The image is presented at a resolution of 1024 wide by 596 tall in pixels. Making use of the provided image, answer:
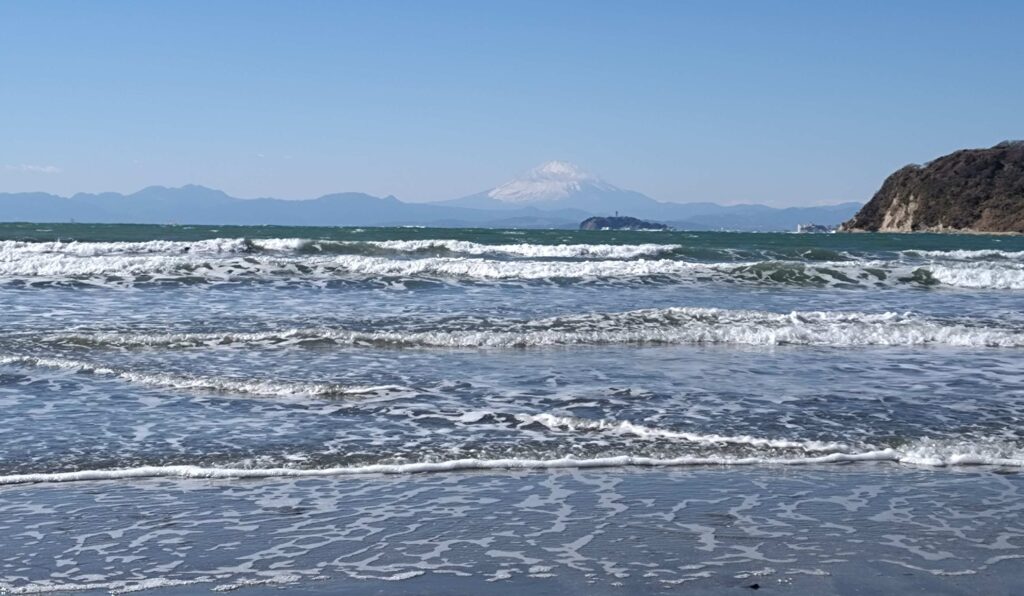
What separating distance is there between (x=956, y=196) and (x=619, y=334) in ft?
313

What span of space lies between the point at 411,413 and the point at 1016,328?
35.3 feet

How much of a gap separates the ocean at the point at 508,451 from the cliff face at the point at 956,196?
85.4 metres

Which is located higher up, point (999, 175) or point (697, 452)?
point (999, 175)

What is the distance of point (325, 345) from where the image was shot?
1340 cm

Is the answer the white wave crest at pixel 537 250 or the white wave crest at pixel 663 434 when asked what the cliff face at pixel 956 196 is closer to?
the white wave crest at pixel 537 250

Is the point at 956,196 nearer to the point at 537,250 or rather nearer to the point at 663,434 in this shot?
the point at 537,250

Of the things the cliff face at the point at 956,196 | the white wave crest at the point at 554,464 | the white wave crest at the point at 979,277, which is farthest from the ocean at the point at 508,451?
the cliff face at the point at 956,196

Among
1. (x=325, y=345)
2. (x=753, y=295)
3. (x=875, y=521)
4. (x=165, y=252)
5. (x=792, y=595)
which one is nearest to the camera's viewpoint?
(x=792, y=595)

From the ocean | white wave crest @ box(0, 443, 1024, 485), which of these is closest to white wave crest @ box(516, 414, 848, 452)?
the ocean

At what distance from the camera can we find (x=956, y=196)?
324 feet

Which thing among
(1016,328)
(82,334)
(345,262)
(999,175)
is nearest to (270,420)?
(82,334)

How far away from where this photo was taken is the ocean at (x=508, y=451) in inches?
204

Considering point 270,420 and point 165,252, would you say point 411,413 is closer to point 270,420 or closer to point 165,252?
point 270,420

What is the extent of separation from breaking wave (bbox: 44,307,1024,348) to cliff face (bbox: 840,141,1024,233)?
3255 inches
